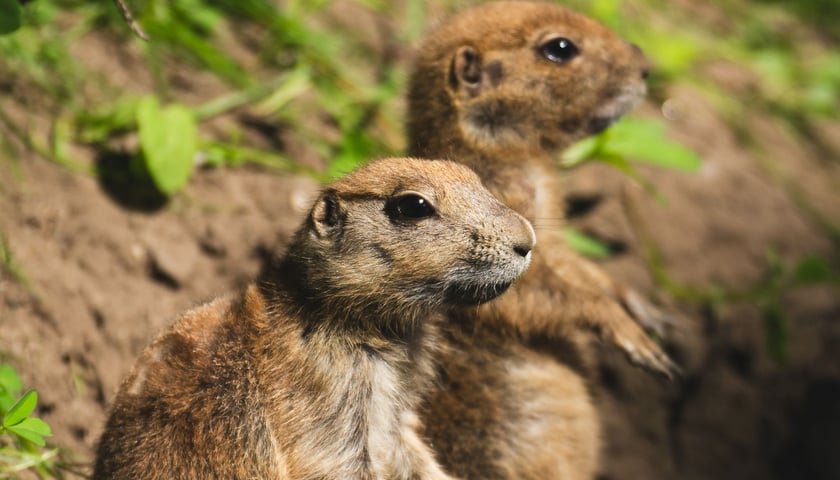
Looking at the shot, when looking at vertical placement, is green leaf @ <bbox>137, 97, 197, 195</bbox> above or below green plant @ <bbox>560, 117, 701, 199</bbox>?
below

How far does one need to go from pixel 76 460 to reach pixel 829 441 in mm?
4184

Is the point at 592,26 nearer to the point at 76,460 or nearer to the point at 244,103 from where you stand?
the point at 244,103

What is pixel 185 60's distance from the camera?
549 cm

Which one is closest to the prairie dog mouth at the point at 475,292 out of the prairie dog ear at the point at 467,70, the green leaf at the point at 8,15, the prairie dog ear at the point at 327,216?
the prairie dog ear at the point at 327,216

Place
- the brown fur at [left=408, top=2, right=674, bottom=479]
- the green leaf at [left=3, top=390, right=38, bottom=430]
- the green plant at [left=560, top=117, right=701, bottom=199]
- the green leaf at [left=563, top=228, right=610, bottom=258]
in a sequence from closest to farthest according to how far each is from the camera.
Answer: the green leaf at [left=3, top=390, right=38, bottom=430] < the brown fur at [left=408, top=2, right=674, bottom=479] < the green plant at [left=560, top=117, right=701, bottom=199] < the green leaf at [left=563, top=228, right=610, bottom=258]

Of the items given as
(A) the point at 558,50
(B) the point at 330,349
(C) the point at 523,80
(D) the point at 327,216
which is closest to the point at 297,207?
(C) the point at 523,80

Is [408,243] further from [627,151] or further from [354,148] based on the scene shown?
[627,151]

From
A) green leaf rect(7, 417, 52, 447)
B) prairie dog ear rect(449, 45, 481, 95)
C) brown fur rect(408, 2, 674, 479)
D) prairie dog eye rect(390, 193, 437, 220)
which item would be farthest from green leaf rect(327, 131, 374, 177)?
green leaf rect(7, 417, 52, 447)

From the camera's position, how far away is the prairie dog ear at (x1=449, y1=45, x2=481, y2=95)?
4.19 metres

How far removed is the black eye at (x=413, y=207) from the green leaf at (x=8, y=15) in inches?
64.7

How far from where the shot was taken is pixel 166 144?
14.9ft

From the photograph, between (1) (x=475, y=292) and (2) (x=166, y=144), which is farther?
(2) (x=166, y=144)

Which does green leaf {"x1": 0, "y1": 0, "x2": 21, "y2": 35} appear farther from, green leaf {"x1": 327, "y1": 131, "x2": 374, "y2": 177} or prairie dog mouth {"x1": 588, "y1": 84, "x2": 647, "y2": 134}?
prairie dog mouth {"x1": 588, "y1": 84, "x2": 647, "y2": 134}

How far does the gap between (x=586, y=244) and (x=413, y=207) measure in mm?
2536
